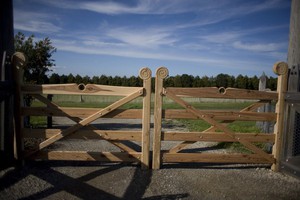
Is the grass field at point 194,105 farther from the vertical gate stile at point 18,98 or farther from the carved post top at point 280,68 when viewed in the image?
the vertical gate stile at point 18,98

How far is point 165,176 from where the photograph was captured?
5.09m

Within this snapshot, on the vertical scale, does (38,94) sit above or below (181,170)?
above

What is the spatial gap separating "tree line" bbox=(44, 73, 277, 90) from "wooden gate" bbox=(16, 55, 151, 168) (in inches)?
2142

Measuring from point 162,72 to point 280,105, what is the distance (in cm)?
282

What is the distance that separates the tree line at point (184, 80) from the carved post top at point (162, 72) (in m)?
54.5

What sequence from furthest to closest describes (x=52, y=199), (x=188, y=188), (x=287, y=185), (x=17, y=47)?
(x=17, y=47) < (x=287, y=185) < (x=188, y=188) < (x=52, y=199)

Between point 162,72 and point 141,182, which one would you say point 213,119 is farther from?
point 141,182

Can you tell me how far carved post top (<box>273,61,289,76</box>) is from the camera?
5461mm

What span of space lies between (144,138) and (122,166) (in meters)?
0.89

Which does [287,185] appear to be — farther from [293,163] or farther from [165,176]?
[165,176]

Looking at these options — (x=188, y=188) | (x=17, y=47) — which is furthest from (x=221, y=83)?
(x=188, y=188)

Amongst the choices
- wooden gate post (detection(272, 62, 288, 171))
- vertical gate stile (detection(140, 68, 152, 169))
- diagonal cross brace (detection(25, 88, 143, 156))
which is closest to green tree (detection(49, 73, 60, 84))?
diagonal cross brace (detection(25, 88, 143, 156))

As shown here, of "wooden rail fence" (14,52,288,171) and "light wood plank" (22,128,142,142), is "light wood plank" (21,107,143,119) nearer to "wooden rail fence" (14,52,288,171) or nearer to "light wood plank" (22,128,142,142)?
"wooden rail fence" (14,52,288,171)

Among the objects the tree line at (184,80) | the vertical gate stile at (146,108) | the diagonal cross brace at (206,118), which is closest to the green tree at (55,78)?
the tree line at (184,80)
